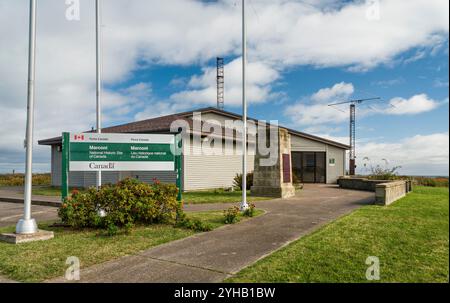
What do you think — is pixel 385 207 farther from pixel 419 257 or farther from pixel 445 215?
pixel 419 257

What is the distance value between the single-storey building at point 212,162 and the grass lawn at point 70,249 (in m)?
8.67

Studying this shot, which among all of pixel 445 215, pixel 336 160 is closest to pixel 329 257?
pixel 445 215

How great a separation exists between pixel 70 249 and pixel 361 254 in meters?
5.15

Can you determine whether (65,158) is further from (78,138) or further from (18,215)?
(18,215)

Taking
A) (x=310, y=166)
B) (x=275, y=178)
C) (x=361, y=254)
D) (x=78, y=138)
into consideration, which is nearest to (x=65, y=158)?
(x=78, y=138)

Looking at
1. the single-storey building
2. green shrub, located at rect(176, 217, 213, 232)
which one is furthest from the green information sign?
the single-storey building

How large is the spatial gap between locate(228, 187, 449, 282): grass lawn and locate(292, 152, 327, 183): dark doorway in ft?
62.9

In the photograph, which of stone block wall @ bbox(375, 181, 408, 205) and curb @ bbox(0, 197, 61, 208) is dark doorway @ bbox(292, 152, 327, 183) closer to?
stone block wall @ bbox(375, 181, 408, 205)

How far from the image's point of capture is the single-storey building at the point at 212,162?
1845 centimetres

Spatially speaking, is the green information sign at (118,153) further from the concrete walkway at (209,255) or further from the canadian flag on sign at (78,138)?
the concrete walkway at (209,255)

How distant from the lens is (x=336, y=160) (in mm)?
27422

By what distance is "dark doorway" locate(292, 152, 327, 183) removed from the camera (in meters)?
27.4

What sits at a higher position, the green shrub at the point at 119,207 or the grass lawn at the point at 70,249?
the green shrub at the point at 119,207

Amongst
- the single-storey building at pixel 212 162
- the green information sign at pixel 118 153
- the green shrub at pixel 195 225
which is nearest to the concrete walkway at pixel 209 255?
the green shrub at pixel 195 225
